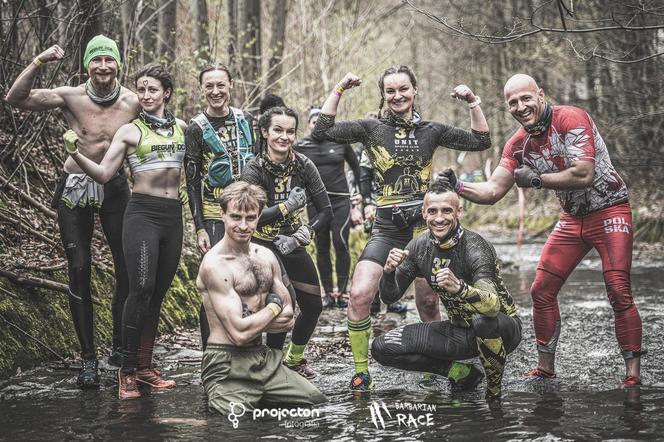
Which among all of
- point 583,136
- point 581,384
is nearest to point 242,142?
point 583,136

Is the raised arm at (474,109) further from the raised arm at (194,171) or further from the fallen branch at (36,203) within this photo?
the fallen branch at (36,203)

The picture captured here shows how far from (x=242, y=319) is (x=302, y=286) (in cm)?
117

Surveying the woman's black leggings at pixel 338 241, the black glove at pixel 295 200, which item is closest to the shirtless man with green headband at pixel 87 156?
the black glove at pixel 295 200

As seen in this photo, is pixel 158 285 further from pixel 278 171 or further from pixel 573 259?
pixel 573 259

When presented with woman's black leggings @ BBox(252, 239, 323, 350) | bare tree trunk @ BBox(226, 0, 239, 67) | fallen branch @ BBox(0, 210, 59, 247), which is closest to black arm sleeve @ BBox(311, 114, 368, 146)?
woman's black leggings @ BBox(252, 239, 323, 350)

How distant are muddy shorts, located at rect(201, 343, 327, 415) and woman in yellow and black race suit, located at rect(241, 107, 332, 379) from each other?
87 centimetres

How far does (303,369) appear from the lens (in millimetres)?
6441

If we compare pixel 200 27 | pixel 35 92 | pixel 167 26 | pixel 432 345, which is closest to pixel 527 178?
pixel 432 345

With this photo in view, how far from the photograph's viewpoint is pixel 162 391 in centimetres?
594

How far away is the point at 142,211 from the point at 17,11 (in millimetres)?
2928

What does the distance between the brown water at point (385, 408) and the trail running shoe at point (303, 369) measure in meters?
0.10

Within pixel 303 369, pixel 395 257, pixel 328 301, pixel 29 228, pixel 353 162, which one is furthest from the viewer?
pixel 353 162

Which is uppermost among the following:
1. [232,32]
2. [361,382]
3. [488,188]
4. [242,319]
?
[232,32]

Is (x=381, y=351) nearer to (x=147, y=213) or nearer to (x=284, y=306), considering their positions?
(x=284, y=306)
